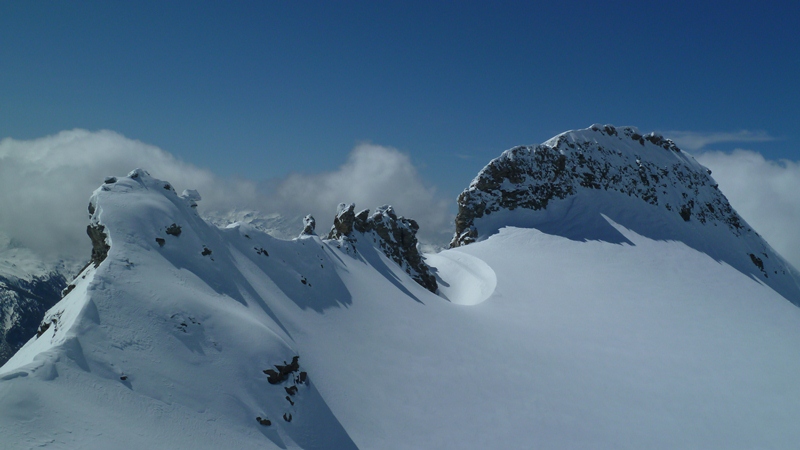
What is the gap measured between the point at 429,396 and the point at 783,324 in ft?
133

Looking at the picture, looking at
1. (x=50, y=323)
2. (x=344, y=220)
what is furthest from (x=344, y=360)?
(x=344, y=220)

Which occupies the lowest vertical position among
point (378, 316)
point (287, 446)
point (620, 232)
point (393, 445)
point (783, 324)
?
point (287, 446)

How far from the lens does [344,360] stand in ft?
62.6

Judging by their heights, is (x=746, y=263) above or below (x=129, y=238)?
above

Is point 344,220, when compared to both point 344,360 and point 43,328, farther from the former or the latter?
point 43,328

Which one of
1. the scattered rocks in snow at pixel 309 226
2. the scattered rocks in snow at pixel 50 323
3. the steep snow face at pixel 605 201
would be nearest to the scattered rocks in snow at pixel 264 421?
the scattered rocks in snow at pixel 50 323

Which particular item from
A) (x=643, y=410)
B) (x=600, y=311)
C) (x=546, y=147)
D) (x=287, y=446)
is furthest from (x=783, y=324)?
(x=287, y=446)

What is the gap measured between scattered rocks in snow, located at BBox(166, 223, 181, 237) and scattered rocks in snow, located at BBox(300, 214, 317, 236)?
11.4 metres

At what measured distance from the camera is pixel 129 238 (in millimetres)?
16156

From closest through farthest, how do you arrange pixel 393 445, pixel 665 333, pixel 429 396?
pixel 393 445 → pixel 429 396 → pixel 665 333

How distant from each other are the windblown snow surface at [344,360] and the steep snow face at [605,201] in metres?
20.9

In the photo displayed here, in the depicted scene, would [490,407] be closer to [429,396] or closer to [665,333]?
[429,396]

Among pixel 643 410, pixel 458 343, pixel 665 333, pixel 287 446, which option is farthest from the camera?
pixel 665 333

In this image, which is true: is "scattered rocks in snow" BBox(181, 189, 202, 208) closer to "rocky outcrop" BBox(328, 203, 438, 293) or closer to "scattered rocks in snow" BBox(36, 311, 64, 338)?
"scattered rocks in snow" BBox(36, 311, 64, 338)
